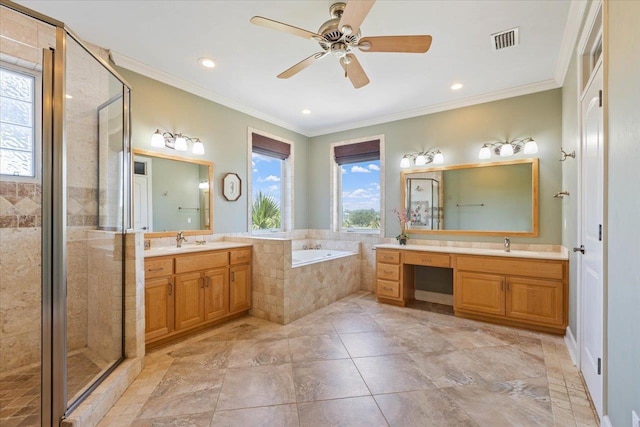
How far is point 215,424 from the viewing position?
5.59 feet

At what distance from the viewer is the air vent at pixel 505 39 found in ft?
8.14

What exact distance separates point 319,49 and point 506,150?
2.69 metres

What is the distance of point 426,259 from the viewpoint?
3777 millimetres

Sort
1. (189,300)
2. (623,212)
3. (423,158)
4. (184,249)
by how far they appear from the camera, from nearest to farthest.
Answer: (623,212)
(189,300)
(184,249)
(423,158)

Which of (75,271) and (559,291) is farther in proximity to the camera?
(559,291)

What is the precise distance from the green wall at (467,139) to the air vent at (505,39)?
1231 mm

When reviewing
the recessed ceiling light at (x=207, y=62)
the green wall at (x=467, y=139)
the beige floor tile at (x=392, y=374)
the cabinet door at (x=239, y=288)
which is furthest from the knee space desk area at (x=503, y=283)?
the recessed ceiling light at (x=207, y=62)

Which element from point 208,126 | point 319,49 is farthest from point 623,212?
point 208,126

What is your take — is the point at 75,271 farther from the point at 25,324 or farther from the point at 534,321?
the point at 534,321

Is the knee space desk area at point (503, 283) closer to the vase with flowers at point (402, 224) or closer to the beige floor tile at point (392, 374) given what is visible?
the vase with flowers at point (402, 224)

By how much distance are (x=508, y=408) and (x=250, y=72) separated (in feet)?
12.3

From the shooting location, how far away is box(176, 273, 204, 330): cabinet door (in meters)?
2.86

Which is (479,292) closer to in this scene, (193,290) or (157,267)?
(193,290)

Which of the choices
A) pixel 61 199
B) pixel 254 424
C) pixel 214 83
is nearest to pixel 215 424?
pixel 254 424
